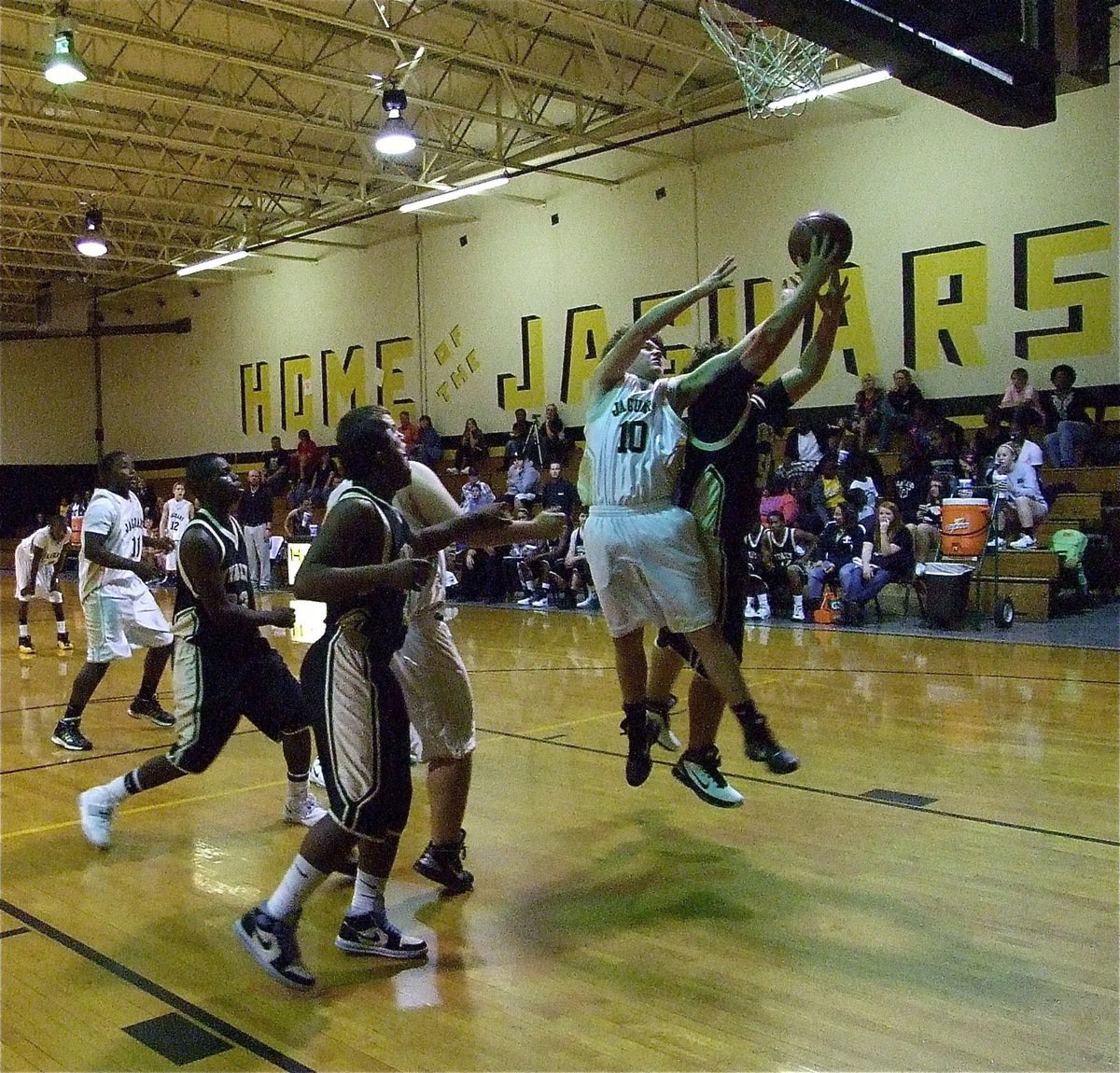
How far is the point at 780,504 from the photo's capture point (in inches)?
481

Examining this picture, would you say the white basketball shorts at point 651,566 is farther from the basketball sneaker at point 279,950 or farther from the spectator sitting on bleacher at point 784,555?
the spectator sitting on bleacher at point 784,555

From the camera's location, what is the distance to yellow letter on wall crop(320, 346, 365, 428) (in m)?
20.8

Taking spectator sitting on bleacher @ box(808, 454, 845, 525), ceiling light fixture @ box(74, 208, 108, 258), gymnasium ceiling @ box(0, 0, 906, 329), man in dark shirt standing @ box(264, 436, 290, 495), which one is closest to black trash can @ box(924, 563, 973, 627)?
spectator sitting on bleacher @ box(808, 454, 845, 525)

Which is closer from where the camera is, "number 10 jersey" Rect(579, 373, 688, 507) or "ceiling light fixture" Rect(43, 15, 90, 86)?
"number 10 jersey" Rect(579, 373, 688, 507)

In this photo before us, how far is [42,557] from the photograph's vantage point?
11391 millimetres

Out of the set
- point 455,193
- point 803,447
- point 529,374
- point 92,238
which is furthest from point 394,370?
point 803,447

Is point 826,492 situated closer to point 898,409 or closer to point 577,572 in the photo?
point 898,409

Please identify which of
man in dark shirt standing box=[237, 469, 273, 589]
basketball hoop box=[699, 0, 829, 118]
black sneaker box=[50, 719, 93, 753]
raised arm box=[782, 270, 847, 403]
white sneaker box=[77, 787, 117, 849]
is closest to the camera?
raised arm box=[782, 270, 847, 403]

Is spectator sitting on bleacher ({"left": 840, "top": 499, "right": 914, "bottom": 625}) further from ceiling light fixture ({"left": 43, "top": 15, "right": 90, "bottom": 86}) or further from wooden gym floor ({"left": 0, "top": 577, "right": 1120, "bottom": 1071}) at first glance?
ceiling light fixture ({"left": 43, "top": 15, "right": 90, "bottom": 86})

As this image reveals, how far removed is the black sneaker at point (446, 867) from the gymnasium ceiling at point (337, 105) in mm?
9154

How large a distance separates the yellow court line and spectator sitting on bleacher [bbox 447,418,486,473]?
1165cm

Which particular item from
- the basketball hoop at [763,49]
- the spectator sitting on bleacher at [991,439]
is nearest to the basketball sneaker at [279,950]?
the basketball hoop at [763,49]

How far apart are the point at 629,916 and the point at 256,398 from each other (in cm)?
2073

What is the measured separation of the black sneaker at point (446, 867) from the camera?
154 inches
